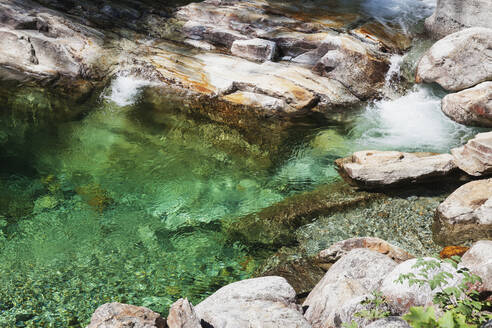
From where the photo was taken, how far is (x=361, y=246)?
565cm

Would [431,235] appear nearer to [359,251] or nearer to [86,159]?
[359,251]

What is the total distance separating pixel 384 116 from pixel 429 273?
21.3 feet

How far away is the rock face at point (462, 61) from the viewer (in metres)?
10.0

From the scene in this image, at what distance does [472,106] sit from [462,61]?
1.61 meters

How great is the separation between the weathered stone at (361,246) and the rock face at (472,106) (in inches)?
199

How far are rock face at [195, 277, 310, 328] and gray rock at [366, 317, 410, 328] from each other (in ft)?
2.44

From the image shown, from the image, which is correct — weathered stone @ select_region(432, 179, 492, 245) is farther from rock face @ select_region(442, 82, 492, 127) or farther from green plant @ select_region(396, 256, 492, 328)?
rock face @ select_region(442, 82, 492, 127)

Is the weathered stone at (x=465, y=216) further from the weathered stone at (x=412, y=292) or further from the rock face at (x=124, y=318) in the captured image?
the rock face at (x=124, y=318)

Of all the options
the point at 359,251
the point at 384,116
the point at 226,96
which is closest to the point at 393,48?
the point at 384,116

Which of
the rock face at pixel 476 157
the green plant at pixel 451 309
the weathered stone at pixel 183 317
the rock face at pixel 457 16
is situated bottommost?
the weathered stone at pixel 183 317

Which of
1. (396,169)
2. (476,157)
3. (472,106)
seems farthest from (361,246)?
(472,106)

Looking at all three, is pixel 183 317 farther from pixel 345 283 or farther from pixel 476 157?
pixel 476 157

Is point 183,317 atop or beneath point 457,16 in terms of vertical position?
beneath

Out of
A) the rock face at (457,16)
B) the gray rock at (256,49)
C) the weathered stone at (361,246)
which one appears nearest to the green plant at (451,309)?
the weathered stone at (361,246)
